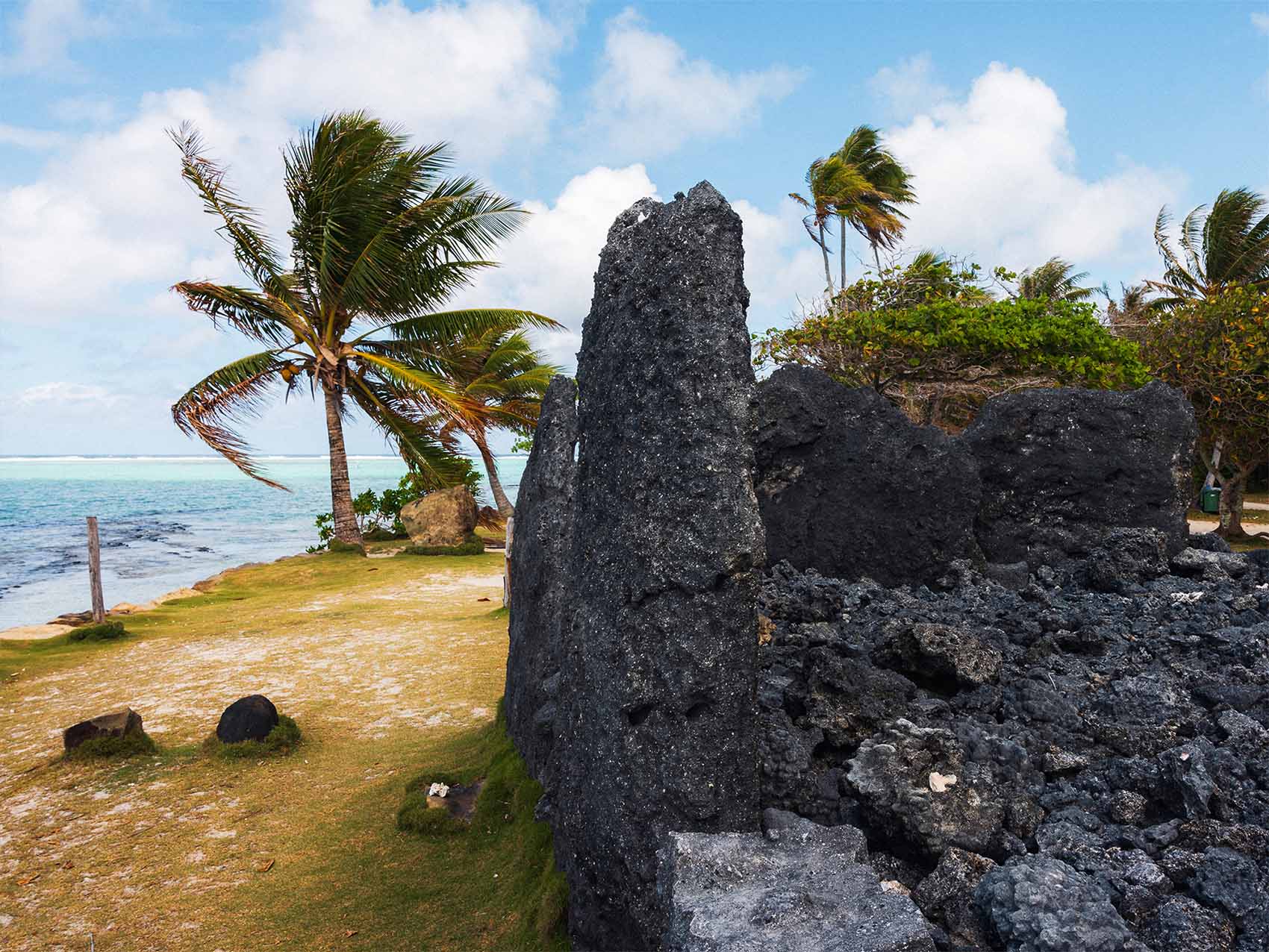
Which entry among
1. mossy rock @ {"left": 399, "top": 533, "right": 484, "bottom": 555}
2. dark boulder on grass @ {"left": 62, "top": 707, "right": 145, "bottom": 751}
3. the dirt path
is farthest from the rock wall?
mossy rock @ {"left": 399, "top": 533, "right": 484, "bottom": 555}

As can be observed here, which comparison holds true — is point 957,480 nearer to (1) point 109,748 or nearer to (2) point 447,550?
(1) point 109,748

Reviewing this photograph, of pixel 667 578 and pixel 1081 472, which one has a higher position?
pixel 1081 472

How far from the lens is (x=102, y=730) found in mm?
7363

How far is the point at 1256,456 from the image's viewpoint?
18.0 meters

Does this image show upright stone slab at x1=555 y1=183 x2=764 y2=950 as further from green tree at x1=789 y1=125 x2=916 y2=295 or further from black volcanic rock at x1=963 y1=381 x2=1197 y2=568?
green tree at x1=789 y1=125 x2=916 y2=295

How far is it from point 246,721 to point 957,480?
21.1 feet

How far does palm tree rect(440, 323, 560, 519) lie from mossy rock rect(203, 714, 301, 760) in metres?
10.3

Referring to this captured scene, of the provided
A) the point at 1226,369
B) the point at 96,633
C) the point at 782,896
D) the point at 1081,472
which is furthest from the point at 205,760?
the point at 1226,369

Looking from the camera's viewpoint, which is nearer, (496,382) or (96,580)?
(96,580)

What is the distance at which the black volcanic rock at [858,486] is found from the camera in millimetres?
6754

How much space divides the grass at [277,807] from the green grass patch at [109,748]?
0.09 metres

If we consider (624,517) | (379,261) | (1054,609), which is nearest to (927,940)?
(624,517)

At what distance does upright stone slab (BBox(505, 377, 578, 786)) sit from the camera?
5598mm

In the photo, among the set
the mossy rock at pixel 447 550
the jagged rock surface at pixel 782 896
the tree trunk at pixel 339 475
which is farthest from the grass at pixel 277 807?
the tree trunk at pixel 339 475
